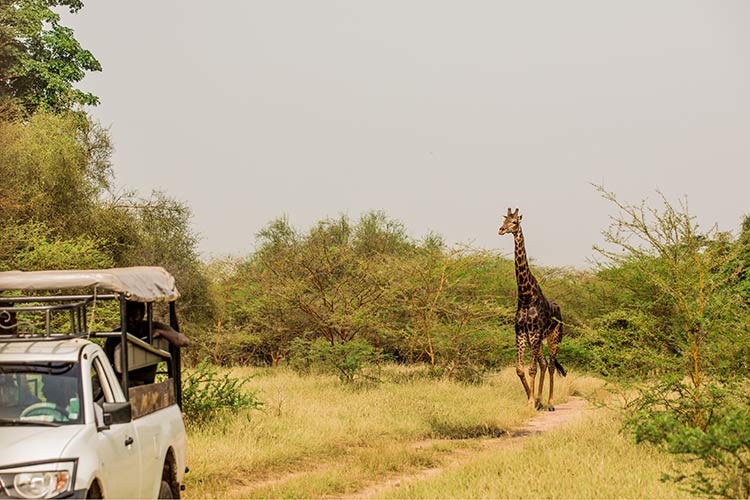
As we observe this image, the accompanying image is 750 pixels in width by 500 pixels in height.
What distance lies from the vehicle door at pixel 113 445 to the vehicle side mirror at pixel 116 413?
7 centimetres

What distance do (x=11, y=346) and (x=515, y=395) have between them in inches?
608

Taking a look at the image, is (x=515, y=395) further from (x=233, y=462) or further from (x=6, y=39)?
(x=6, y=39)

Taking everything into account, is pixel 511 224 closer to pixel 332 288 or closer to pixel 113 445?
pixel 332 288

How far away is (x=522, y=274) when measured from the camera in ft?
63.0

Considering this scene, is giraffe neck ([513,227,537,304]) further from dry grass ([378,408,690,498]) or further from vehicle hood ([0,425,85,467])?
vehicle hood ([0,425,85,467])

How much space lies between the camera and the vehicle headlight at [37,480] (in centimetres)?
526

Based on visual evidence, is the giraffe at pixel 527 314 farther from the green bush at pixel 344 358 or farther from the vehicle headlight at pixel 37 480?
the vehicle headlight at pixel 37 480

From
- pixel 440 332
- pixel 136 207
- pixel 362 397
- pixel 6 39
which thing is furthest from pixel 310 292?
pixel 6 39

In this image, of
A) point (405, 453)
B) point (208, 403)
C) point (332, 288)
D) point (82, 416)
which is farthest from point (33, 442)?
point (332, 288)

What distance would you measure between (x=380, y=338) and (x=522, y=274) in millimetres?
9115

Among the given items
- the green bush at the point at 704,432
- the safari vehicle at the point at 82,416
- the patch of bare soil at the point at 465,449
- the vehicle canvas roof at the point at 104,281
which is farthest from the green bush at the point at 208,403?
the green bush at the point at 704,432

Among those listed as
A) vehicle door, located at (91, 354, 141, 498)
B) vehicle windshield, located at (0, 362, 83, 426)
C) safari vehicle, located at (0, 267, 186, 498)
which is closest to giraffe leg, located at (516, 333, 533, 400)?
safari vehicle, located at (0, 267, 186, 498)

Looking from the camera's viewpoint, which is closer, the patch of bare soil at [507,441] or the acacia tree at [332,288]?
the patch of bare soil at [507,441]

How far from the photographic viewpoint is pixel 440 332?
24.0 meters
